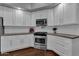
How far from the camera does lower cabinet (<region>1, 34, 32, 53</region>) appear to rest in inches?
112

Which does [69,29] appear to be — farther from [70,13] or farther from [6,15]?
[6,15]

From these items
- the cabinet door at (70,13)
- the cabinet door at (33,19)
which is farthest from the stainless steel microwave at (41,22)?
the cabinet door at (70,13)

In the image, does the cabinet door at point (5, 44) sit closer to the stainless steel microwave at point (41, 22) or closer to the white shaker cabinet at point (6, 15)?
the white shaker cabinet at point (6, 15)

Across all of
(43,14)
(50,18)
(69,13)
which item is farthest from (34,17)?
(69,13)

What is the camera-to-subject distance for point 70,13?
2.35 metres

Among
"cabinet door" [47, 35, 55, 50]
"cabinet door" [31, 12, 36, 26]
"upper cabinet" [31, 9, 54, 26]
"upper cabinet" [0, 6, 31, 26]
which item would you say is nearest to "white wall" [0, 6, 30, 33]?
"upper cabinet" [0, 6, 31, 26]

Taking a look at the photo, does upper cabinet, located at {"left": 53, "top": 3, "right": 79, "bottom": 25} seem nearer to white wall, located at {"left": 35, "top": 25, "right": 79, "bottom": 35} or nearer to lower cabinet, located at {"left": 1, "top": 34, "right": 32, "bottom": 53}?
white wall, located at {"left": 35, "top": 25, "right": 79, "bottom": 35}

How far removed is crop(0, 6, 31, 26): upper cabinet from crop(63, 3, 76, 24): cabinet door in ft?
6.81

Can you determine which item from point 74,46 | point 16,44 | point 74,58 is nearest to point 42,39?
point 16,44

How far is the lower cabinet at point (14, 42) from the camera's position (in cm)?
286

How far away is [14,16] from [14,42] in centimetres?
121

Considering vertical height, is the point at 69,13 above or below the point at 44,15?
below

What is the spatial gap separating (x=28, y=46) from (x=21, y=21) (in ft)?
4.17

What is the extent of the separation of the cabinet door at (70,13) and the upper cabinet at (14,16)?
2.08 metres
